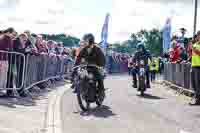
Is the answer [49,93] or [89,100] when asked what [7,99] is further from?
[49,93]

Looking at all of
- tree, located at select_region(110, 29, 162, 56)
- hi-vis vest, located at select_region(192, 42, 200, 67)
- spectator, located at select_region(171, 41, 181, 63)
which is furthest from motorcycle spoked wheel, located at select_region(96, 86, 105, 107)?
tree, located at select_region(110, 29, 162, 56)

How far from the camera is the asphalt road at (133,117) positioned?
11.2 meters

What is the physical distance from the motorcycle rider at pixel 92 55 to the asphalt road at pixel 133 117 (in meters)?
0.94

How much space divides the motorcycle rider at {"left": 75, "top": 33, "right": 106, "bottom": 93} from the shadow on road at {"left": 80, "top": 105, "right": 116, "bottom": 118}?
1.94 feet

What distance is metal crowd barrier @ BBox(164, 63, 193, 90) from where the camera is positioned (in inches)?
773

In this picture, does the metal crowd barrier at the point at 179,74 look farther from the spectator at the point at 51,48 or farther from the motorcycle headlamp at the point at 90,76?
the motorcycle headlamp at the point at 90,76

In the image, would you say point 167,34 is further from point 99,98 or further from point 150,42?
point 150,42

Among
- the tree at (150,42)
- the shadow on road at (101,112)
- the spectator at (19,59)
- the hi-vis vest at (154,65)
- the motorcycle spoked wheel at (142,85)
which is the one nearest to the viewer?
the shadow on road at (101,112)

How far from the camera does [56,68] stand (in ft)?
83.7

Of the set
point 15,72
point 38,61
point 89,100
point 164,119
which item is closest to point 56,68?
point 38,61

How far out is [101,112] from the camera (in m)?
14.0

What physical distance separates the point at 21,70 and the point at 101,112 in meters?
3.40

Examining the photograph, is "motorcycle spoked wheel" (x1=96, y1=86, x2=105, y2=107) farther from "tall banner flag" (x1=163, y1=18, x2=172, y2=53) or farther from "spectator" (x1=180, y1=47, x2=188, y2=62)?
"tall banner flag" (x1=163, y1=18, x2=172, y2=53)

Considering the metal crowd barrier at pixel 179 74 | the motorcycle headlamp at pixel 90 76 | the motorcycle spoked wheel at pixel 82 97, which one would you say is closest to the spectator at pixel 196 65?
the metal crowd barrier at pixel 179 74
